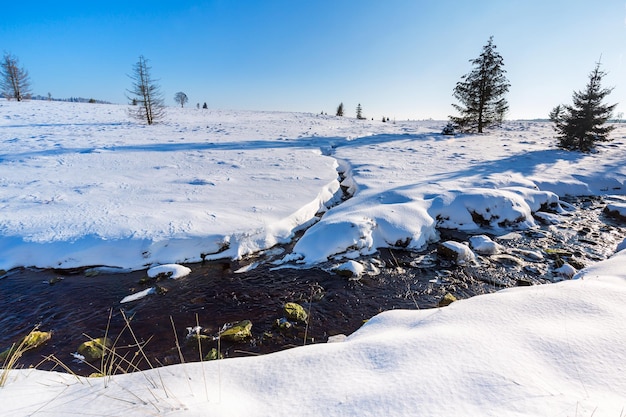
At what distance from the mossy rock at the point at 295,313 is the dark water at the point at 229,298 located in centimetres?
11

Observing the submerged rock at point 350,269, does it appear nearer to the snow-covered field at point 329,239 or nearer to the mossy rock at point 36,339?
the snow-covered field at point 329,239

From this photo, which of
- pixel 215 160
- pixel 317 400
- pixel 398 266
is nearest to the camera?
pixel 317 400

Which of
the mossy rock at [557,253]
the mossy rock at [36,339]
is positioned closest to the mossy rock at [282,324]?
the mossy rock at [36,339]

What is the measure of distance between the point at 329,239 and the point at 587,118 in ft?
58.9

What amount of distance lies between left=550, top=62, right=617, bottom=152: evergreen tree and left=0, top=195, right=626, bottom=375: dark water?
1287 cm

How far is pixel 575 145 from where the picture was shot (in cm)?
1541

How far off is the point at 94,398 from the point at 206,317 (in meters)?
2.62

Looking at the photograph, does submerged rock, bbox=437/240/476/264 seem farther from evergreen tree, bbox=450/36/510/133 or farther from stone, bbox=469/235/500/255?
evergreen tree, bbox=450/36/510/133

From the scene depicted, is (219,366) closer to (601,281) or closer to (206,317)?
(206,317)

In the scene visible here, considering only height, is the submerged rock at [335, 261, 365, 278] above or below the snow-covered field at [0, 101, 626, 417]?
below

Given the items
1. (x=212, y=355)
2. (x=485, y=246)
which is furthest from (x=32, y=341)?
(x=485, y=246)

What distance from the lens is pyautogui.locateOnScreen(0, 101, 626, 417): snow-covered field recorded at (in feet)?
5.36

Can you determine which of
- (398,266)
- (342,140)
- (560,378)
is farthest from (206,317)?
(342,140)

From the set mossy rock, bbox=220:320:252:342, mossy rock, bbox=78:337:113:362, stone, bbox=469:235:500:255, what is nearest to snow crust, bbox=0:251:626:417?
mossy rock, bbox=78:337:113:362
